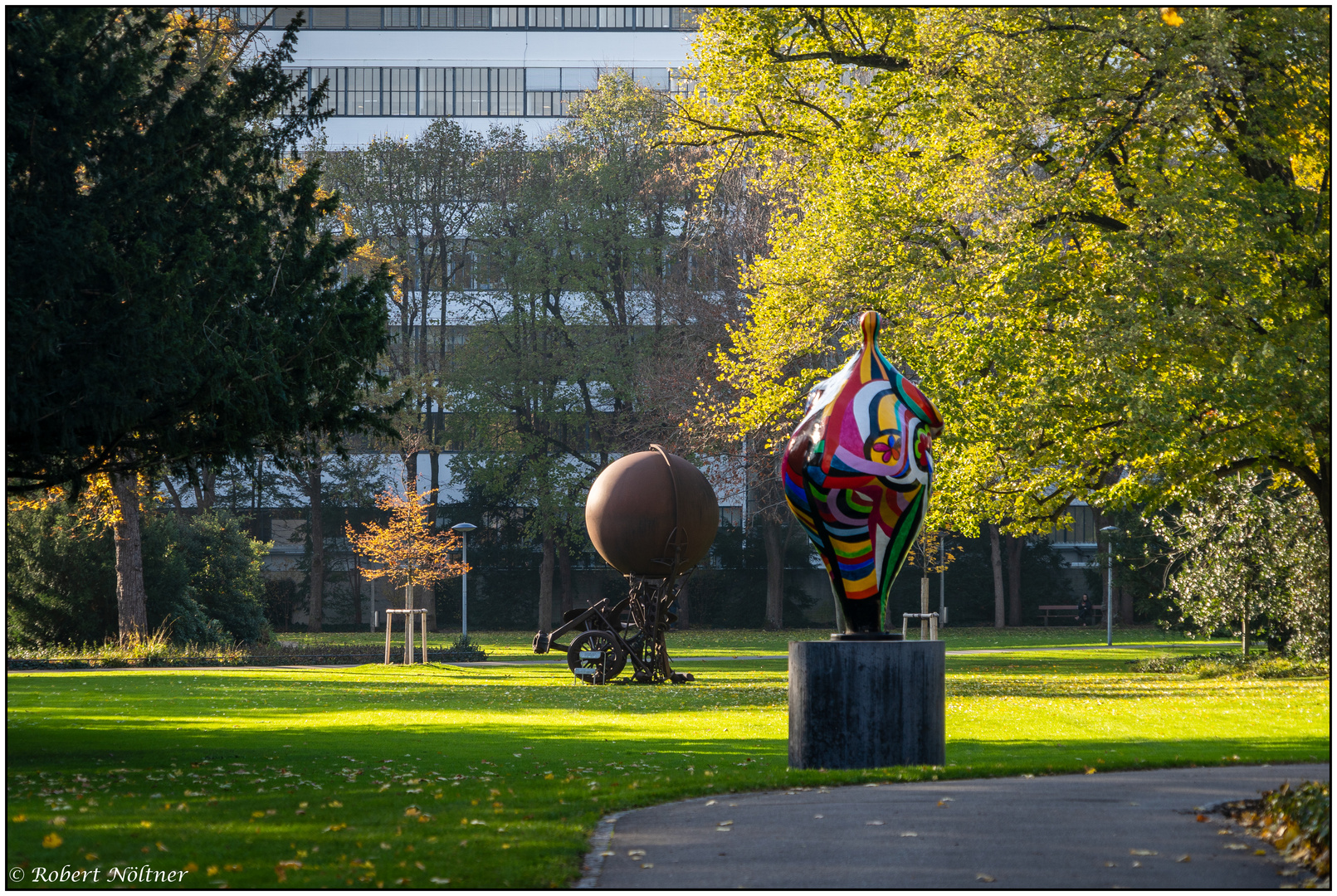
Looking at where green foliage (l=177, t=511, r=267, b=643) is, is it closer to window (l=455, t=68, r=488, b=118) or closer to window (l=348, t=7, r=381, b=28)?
window (l=455, t=68, r=488, b=118)

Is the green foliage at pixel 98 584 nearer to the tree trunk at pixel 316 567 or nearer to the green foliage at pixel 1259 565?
the tree trunk at pixel 316 567

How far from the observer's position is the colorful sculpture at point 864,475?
1102 cm

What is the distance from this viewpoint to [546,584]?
44.5 metres

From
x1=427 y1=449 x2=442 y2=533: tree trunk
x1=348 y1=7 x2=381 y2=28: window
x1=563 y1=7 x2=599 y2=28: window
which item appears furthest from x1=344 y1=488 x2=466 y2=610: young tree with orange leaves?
x1=348 y1=7 x2=381 y2=28: window

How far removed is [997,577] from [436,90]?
1286 inches

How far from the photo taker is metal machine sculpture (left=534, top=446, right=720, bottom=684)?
21.9 meters

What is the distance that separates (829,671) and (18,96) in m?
8.12

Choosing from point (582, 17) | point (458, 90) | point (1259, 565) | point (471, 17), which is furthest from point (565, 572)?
point (471, 17)

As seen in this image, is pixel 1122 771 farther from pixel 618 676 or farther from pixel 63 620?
pixel 63 620

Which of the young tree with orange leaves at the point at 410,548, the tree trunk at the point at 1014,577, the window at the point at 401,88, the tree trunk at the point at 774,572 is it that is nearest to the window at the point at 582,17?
the window at the point at 401,88

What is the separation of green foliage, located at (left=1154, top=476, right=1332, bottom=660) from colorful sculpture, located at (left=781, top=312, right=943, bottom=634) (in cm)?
1491

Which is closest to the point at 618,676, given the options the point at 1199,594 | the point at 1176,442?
the point at 1176,442

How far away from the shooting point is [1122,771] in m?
10.1

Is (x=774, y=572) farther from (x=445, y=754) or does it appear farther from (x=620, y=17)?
(x=445, y=754)
